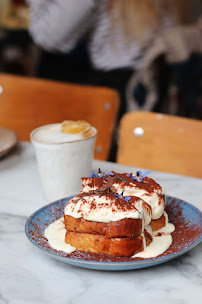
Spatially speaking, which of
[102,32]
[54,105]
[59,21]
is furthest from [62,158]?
[102,32]

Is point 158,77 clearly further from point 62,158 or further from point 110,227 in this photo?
point 110,227

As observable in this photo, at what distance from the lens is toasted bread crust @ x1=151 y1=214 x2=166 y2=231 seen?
0.78 metres

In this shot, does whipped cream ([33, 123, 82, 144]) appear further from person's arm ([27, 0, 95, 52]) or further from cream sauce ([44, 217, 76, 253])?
person's arm ([27, 0, 95, 52])

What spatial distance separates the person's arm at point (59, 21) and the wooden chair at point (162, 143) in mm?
770

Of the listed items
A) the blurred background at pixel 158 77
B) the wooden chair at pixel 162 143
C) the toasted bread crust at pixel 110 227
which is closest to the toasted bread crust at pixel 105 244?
the toasted bread crust at pixel 110 227

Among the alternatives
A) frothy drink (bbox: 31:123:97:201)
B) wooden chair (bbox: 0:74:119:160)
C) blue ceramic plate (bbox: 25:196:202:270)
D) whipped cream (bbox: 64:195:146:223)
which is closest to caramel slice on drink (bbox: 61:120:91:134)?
frothy drink (bbox: 31:123:97:201)

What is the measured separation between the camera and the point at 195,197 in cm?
102

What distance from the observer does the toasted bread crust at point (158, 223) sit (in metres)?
0.78

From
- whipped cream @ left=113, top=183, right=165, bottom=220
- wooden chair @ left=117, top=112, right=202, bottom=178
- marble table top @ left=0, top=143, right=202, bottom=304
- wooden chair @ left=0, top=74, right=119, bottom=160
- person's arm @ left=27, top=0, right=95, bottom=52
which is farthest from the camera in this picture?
person's arm @ left=27, top=0, right=95, bottom=52

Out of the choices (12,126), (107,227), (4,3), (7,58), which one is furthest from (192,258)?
(4,3)

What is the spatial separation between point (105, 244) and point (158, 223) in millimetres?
115

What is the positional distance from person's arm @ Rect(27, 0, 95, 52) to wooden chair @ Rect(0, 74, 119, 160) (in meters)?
0.43

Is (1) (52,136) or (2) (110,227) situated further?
(1) (52,136)

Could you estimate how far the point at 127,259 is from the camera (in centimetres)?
71
